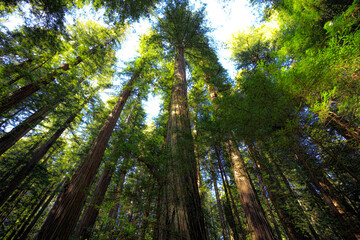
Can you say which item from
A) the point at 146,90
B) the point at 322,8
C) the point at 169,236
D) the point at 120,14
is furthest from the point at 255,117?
the point at 146,90

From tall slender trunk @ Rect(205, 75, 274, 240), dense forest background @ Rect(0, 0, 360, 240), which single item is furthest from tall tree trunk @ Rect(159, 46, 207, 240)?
tall slender trunk @ Rect(205, 75, 274, 240)

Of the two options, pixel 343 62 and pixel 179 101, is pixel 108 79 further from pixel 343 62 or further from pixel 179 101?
pixel 343 62

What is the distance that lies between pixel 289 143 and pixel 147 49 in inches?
395

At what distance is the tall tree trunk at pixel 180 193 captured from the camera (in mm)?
1597

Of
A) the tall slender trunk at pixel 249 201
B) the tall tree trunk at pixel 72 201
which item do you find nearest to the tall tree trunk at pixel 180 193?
the tall slender trunk at pixel 249 201

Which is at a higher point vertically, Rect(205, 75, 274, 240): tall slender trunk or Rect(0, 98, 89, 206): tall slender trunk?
Rect(0, 98, 89, 206): tall slender trunk

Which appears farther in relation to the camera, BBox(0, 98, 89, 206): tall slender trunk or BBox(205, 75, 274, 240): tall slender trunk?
BBox(0, 98, 89, 206): tall slender trunk

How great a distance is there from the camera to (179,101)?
3639 millimetres

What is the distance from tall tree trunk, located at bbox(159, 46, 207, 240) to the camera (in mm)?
1597

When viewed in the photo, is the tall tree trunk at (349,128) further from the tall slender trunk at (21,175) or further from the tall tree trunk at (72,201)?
the tall slender trunk at (21,175)

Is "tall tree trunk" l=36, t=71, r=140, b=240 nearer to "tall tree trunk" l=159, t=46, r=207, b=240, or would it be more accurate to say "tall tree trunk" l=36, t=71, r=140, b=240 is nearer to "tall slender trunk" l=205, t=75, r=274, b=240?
"tall tree trunk" l=159, t=46, r=207, b=240

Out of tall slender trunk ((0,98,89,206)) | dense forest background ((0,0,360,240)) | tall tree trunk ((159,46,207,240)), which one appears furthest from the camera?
tall slender trunk ((0,98,89,206))

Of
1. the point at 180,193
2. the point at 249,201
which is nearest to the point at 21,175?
the point at 180,193

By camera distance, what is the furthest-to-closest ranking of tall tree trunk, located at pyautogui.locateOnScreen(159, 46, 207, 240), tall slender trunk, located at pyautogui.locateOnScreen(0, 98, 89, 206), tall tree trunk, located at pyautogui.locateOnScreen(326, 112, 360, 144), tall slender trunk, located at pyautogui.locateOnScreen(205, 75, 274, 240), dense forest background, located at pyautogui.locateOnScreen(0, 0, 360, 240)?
tall slender trunk, located at pyautogui.locateOnScreen(0, 98, 89, 206) < tall slender trunk, located at pyautogui.locateOnScreen(205, 75, 274, 240) < tall tree trunk, located at pyautogui.locateOnScreen(326, 112, 360, 144) < dense forest background, located at pyautogui.locateOnScreen(0, 0, 360, 240) < tall tree trunk, located at pyautogui.locateOnScreen(159, 46, 207, 240)
